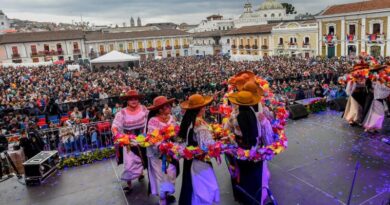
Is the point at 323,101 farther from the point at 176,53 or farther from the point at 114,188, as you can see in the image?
the point at 176,53

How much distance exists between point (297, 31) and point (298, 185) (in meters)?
37.1

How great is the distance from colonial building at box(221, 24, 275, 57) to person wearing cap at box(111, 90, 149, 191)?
37.4 meters

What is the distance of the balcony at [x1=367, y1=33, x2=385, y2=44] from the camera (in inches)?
1217

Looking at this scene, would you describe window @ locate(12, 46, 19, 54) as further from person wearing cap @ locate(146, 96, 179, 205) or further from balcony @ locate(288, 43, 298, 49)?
person wearing cap @ locate(146, 96, 179, 205)

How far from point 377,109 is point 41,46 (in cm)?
5285

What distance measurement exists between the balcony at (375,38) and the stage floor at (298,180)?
27.6 meters

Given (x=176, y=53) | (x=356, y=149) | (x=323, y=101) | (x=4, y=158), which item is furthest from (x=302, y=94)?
(x=176, y=53)

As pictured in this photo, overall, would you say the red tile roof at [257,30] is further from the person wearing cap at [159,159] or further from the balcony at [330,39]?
the person wearing cap at [159,159]

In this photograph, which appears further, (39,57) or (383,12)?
(39,57)

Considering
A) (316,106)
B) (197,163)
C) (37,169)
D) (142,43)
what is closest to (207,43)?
(142,43)

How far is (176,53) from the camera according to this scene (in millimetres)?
57812

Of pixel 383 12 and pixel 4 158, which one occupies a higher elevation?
pixel 383 12

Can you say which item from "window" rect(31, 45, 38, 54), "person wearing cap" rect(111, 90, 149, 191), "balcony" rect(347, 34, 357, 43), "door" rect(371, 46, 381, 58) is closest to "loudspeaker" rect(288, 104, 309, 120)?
"person wearing cap" rect(111, 90, 149, 191)

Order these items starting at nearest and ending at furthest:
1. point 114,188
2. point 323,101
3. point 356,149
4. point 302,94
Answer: point 114,188 < point 356,149 < point 323,101 < point 302,94
